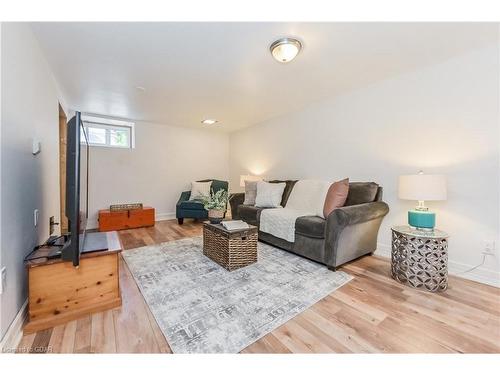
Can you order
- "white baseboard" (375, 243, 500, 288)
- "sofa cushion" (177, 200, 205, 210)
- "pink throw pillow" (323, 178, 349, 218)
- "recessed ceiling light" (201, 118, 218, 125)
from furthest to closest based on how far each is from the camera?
"recessed ceiling light" (201, 118, 218, 125) → "sofa cushion" (177, 200, 205, 210) → "pink throw pillow" (323, 178, 349, 218) → "white baseboard" (375, 243, 500, 288)

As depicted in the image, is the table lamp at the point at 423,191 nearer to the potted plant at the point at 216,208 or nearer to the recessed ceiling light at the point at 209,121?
the potted plant at the point at 216,208

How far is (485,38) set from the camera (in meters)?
1.80

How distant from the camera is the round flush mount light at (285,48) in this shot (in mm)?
1771

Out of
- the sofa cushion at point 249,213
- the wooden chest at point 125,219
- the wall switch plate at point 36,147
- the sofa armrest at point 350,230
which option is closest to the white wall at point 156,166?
the wooden chest at point 125,219

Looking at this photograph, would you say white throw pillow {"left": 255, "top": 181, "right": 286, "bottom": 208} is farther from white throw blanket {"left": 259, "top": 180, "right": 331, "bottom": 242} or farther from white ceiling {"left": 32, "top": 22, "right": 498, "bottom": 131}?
white ceiling {"left": 32, "top": 22, "right": 498, "bottom": 131}

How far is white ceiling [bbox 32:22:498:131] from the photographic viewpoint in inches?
65.7

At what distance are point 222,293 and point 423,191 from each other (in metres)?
1.89

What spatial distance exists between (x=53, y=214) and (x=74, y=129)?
5.07 ft

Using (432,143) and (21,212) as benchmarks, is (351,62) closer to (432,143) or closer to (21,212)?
(432,143)

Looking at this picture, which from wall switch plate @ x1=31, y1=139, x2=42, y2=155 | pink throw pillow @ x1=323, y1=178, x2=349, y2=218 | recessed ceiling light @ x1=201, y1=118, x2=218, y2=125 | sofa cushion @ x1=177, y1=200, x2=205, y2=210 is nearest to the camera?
wall switch plate @ x1=31, y1=139, x2=42, y2=155

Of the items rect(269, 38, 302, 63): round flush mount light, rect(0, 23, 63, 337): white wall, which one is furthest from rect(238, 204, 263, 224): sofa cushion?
rect(0, 23, 63, 337): white wall

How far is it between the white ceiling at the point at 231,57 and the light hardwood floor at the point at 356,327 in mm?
2093

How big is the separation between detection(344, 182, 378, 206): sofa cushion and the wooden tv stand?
8.04ft

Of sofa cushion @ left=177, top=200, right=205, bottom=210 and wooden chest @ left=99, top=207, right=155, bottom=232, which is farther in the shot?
sofa cushion @ left=177, top=200, right=205, bottom=210
